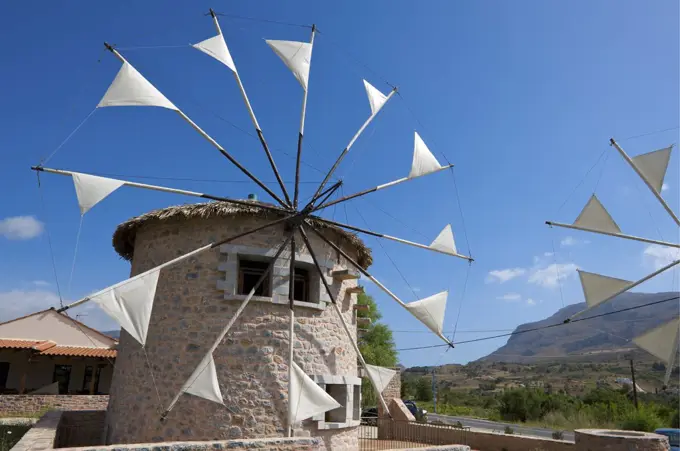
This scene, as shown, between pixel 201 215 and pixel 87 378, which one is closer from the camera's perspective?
pixel 201 215

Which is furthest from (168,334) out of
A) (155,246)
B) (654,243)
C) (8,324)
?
(8,324)

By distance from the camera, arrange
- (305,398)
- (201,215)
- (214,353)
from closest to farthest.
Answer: (305,398), (214,353), (201,215)

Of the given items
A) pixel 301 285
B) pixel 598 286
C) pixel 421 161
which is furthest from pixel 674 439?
pixel 301 285

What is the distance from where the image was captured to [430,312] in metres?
9.78

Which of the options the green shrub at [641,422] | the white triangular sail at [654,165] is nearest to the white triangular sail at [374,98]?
the white triangular sail at [654,165]

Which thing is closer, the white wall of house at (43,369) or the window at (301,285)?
the window at (301,285)

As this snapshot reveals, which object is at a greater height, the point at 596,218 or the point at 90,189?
the point at 596,218

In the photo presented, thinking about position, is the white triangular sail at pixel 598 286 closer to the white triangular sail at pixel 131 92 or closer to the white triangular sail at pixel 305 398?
the white triangular sail at pixel 305 398

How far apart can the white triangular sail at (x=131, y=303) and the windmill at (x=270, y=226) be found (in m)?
0.01

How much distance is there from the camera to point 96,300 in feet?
23.7

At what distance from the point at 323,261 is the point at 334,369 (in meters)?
2.27

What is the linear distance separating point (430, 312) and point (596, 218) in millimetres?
4916

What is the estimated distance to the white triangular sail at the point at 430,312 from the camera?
31.9 ft

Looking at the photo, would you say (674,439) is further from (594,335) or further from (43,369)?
(594,335)
